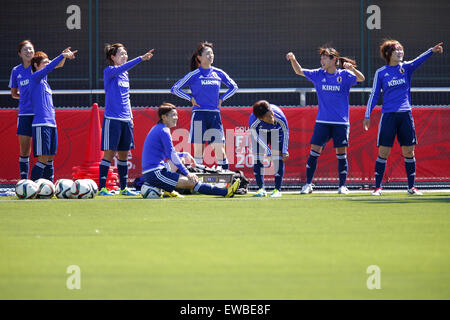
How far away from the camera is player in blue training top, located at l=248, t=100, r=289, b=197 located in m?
11.1

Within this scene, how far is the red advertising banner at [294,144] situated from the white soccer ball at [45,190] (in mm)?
3160

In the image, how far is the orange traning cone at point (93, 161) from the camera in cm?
1305

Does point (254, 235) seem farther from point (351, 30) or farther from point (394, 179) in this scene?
point (351, 30)

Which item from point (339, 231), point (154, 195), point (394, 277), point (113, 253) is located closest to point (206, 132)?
point (154, 195)

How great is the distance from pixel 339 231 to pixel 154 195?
4.70 meters

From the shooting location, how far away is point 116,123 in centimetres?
1178

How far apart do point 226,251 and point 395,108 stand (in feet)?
20.8

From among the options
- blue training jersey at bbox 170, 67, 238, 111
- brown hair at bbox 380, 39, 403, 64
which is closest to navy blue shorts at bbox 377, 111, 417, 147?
brown hair at bbox 380, 39, 403, 64

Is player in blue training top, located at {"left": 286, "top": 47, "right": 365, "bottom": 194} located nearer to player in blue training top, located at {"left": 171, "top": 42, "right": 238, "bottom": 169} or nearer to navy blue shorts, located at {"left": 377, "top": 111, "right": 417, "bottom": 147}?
navy blue shorts, located at {"left": 377, "top": 111, "right": 417, "bottom": 147}

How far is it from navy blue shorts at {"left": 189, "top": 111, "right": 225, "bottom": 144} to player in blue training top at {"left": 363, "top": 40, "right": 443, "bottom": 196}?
7.25ft

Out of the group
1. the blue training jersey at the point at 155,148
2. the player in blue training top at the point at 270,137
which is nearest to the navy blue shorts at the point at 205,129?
the player in blue training top at the point at 270,137

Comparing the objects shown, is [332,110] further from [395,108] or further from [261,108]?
[261,108]

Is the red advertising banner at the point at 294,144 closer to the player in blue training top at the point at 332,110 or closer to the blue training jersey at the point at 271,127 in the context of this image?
the player in blue training top at the point at 332,110
